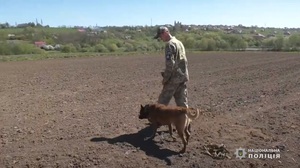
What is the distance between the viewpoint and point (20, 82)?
17969 mm

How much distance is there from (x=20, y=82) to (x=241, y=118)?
12.0m

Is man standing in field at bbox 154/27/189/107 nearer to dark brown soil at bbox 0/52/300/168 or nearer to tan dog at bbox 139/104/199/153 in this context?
tan dog at bbox 139/104/199/153

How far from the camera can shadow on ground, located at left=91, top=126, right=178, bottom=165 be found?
7.02m

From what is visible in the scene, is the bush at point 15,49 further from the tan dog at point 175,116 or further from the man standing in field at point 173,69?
the tan dog at point 175,116

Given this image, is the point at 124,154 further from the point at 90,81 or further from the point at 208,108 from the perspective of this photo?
the point at 90,81

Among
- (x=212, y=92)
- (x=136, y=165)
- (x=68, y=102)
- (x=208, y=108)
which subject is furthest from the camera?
(x=212, y=92)

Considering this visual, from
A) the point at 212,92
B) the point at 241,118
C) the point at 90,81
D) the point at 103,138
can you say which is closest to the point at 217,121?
the point at 241,118

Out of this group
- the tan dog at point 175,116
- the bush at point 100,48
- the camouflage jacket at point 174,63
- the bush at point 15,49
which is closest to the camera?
the tan dog at point 175,116

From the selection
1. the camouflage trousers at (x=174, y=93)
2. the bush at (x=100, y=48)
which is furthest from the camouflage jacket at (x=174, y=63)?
the bush at (x=100, y=48)

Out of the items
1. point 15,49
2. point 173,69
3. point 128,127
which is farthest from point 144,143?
point 15,49

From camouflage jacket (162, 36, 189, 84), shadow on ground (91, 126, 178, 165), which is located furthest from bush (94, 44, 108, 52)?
camouflage jacket (162, 36, 189, 84)

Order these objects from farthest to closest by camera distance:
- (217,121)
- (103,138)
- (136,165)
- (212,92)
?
(212,92) → (217,121) → (103,138) → (136,165)

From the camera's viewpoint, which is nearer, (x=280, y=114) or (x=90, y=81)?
(x=280, y=114)

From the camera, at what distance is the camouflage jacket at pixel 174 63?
736 centimetres
